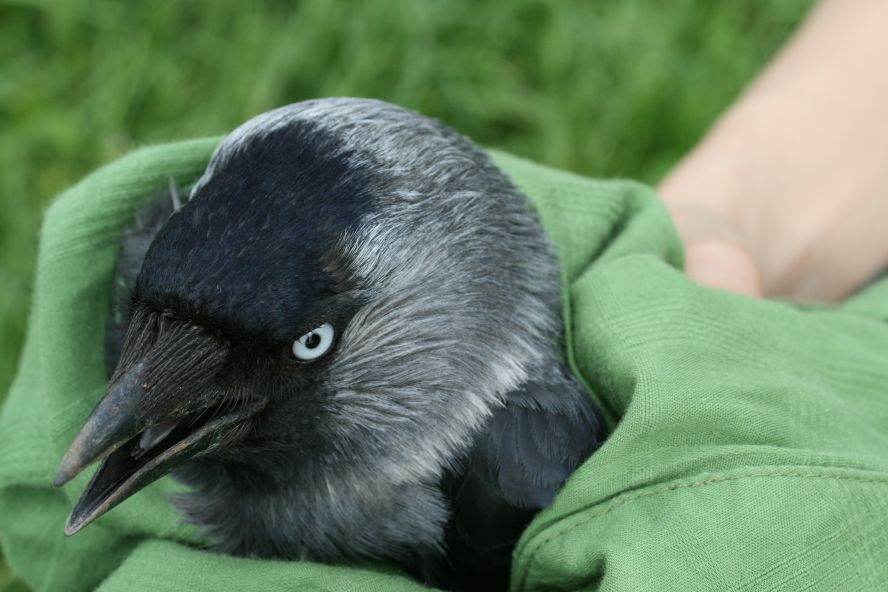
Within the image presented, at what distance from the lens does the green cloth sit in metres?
2.19

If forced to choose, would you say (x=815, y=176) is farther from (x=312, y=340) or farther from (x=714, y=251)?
(x=312, y=340)

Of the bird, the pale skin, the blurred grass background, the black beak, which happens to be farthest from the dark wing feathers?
the blurred grass background

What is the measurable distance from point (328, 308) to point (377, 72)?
10.5 feet

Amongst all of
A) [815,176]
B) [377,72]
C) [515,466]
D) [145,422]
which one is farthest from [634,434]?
[377,72]

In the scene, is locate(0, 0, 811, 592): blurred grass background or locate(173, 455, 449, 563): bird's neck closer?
locate(173, 455, 449, 563): bird's neck

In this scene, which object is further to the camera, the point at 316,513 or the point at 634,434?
the point at 316,513

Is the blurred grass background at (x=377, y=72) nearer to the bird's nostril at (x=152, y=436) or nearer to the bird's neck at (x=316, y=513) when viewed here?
the bird's neck at (x=316, y=513)

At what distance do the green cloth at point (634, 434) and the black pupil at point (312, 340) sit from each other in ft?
1.74

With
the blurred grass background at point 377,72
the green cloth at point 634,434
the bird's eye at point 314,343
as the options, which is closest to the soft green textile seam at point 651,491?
the green cloth at point 634,434

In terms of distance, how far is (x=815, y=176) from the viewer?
3965 millimetres

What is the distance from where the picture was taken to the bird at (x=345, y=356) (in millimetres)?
2174

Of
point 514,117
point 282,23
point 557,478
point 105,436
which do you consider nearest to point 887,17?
point 514,117

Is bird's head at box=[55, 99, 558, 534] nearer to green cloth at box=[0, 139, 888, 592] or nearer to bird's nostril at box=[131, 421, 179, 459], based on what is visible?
bird's nostril at box=[131, 421, 179, 459]

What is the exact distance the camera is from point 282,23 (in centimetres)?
545
